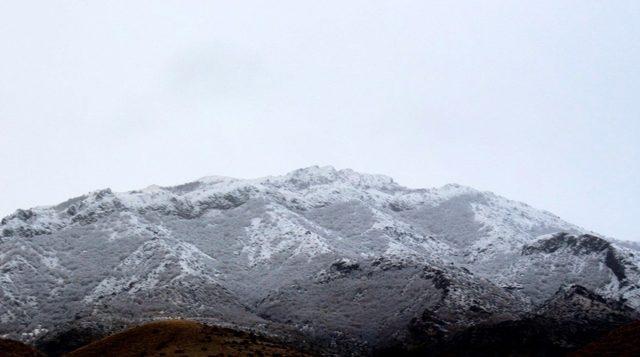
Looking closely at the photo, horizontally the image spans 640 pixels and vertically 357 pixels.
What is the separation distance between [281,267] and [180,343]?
89.5 meters

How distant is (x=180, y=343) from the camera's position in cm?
6150

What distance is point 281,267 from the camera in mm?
150750

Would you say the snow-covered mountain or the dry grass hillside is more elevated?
the snow-covered mountain

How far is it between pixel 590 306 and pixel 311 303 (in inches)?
1988

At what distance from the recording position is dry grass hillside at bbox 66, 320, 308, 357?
196ft

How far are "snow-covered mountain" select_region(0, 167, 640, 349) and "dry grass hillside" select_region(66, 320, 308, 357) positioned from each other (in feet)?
147

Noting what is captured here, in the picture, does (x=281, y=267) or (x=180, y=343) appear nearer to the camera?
(x=180, y=343)

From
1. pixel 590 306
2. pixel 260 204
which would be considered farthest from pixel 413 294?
pixel 260 204

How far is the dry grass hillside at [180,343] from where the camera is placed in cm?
5984

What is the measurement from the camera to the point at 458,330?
101875 millimetres

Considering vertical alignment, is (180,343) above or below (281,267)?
below

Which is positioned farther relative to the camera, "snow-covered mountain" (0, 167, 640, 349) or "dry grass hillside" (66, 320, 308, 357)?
"snow-covered mountain" (0, 167, 640, 349)

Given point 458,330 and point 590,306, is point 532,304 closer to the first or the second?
point 590,306

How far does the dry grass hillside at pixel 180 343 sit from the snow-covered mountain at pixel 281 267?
44.8 meters
